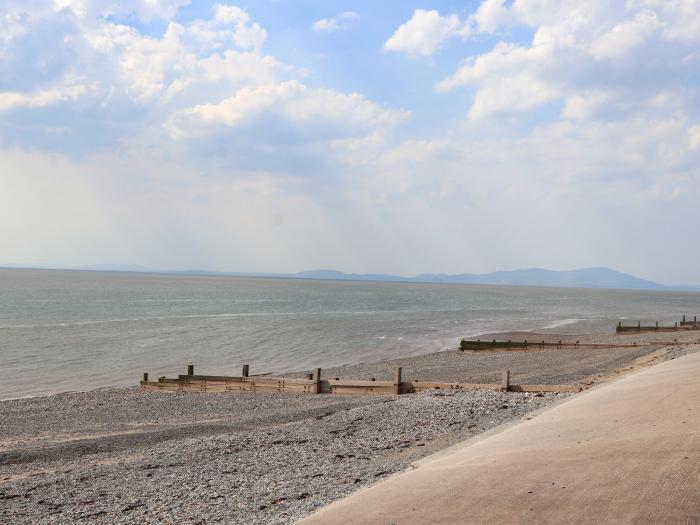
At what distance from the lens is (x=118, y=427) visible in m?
19.2

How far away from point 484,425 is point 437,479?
612 centimetres

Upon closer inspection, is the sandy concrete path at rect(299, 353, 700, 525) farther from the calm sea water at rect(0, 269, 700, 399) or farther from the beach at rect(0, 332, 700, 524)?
the calm sea water at rect(0, 269, 700, 399)

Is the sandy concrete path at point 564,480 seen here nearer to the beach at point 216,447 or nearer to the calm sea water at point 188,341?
the beach at point 216,447

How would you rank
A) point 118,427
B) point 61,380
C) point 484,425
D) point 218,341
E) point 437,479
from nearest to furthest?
point 437,479, point 484,425, point 118,427, point 61,380, point 218,341

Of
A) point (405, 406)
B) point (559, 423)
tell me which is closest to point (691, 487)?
point (559, 423)

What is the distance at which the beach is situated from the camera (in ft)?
32.0

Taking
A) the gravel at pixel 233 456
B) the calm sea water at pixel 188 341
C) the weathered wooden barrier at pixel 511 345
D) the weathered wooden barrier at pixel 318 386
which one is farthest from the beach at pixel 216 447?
the weathered wooden barrier at pixel 511 345

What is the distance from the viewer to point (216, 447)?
1424cm

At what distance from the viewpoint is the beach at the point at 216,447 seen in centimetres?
975

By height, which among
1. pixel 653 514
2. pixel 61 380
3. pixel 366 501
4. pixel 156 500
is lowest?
pixel 61 380

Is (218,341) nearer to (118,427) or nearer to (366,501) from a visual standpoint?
(118,427)

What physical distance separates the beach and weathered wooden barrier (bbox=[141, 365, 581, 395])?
1.34ft

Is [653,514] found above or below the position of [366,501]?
above

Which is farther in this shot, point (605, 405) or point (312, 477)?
point (605, 405)
